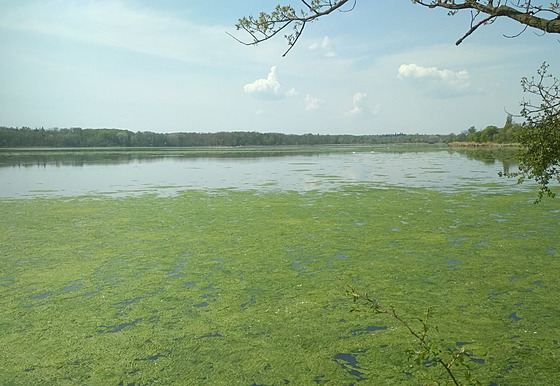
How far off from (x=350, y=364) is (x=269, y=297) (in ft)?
6.44

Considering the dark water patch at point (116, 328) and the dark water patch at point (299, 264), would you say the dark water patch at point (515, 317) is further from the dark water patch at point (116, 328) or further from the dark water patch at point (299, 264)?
the dark water patch at point (116, 328)

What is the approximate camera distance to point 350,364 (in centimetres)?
421

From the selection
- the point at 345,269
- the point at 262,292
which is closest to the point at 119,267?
the point at 262,292

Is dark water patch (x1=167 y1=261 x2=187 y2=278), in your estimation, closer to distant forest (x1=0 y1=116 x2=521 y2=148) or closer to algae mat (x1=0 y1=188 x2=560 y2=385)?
algae mat (x1=0 y1=188 x2=560 y2=385)

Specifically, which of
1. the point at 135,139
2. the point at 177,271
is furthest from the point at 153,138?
the point at 177,271

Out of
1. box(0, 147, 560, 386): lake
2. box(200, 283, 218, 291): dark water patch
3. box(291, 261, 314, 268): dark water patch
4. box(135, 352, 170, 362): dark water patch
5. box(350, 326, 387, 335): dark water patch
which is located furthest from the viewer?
box(291, 261, 314, 268): dark water patch

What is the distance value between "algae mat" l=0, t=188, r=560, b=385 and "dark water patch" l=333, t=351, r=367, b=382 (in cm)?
2

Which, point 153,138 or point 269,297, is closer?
point 269,297

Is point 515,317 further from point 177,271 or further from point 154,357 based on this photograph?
point 177,271

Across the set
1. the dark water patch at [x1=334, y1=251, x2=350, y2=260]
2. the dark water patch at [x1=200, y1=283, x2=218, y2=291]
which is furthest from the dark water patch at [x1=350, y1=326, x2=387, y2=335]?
the dark water patch at [x1=334, y1=251, x2=350, y2=260]

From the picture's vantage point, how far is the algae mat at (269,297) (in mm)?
4188

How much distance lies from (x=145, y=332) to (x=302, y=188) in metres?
14.5

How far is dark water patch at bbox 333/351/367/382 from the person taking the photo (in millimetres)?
4020

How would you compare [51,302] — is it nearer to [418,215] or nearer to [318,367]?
[318,367]
